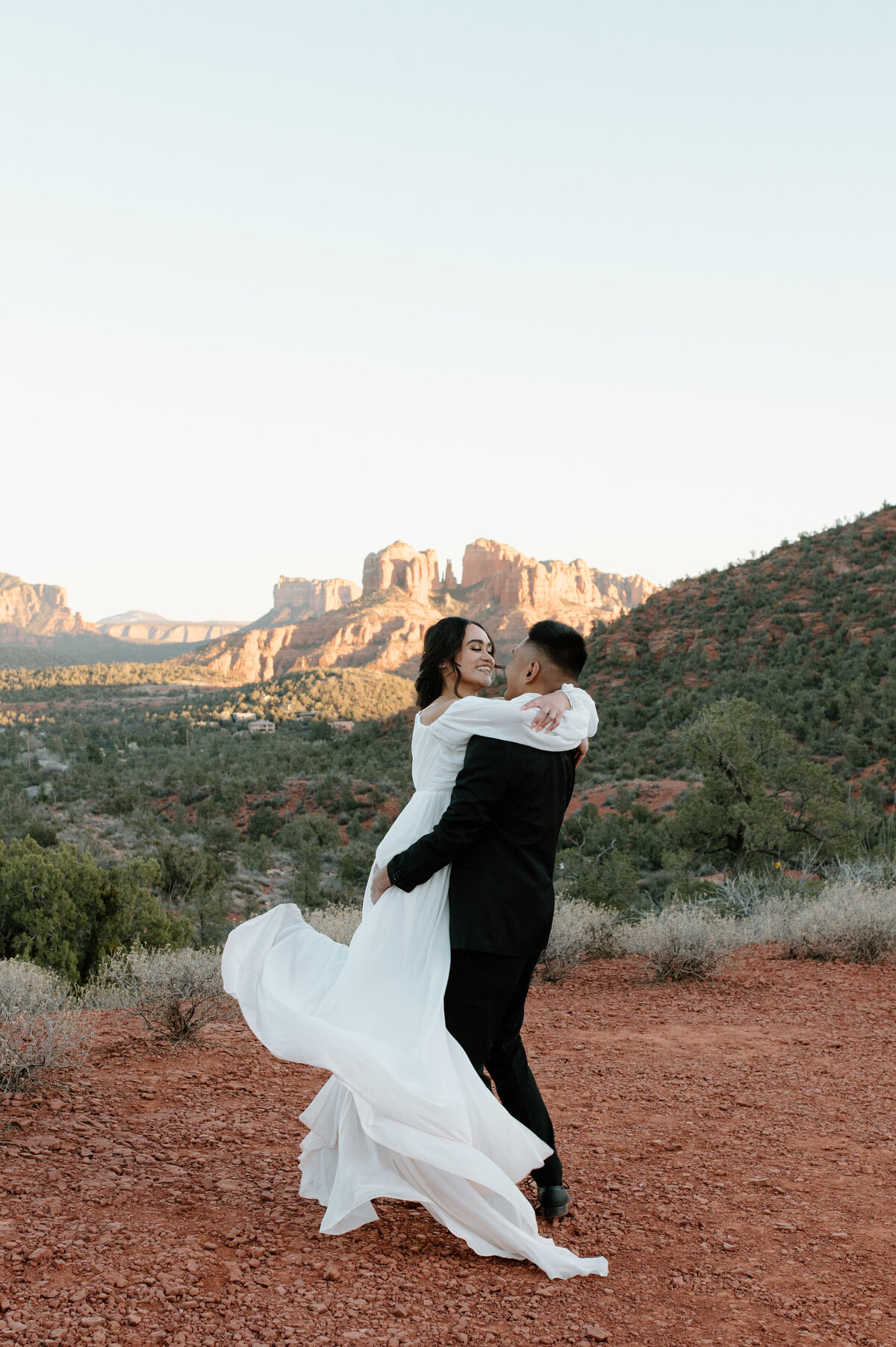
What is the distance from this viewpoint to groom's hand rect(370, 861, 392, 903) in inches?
107

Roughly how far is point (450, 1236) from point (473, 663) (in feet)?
5.66

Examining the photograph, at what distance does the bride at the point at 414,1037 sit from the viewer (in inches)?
96.3

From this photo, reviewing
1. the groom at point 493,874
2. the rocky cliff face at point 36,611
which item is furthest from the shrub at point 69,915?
the rocky cliff face at point 36,611

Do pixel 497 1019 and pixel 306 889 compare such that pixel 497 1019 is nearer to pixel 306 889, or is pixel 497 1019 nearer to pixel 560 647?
pixel 560 647

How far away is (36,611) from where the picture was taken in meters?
146

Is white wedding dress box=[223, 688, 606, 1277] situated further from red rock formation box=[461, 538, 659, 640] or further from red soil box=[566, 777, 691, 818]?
red rock formation box=[461, 538, 659, 640]

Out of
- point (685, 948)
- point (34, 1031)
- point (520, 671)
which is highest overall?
point (520, 671)

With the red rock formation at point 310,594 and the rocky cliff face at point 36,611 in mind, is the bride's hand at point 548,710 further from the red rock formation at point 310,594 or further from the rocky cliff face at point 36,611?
the rocky cliff face at point 36,611

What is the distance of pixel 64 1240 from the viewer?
8.36 feet

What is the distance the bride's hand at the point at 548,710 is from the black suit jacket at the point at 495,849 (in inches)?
3.1

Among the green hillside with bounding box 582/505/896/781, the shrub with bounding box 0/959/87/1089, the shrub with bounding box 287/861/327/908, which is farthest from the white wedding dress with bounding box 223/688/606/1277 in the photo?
the green hillside with bounding box 582/505/896/781

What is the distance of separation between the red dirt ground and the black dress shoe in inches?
3.0

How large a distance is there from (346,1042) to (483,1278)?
740 mm

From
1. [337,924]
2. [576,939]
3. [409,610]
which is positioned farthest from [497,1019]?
[409,610]
